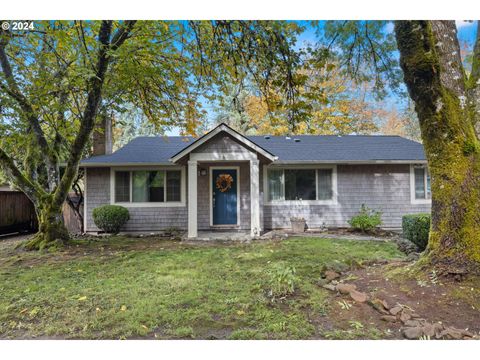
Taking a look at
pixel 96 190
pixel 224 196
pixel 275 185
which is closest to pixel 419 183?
pixel 275 185

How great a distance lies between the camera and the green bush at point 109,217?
793cm

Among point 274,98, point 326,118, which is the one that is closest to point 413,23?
point 274,98

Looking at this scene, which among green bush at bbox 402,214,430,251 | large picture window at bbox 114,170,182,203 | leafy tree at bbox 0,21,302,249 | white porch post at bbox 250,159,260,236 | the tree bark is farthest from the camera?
large picture window at bbox 114,170,182,203

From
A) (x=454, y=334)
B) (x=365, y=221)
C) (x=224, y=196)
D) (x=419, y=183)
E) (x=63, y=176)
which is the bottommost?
(x=454, y=334)

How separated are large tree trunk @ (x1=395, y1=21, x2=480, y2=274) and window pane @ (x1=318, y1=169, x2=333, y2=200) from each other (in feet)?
18.1

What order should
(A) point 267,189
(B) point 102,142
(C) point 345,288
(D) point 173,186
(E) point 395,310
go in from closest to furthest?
(E) point 395,310
(C) point 345,288
(D) point 173,186
(A) point 267,189
(B) point 102,142

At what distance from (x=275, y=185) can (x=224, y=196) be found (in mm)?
1719

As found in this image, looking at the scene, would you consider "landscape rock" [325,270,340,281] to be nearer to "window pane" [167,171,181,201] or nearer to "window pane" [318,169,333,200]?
"window pane" [318,169,333,200]

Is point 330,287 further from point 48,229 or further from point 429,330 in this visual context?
point 48,229

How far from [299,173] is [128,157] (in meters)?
5.55

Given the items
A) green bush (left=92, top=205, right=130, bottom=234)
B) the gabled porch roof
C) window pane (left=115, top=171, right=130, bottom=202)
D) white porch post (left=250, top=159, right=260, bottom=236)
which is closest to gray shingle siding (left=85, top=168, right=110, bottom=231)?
window pane (left=115, top=171, right=130, bottom=202)

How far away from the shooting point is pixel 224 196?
28.3ft

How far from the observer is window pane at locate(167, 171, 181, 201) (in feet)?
28.4

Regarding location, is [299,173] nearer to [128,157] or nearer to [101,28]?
[128,157]
